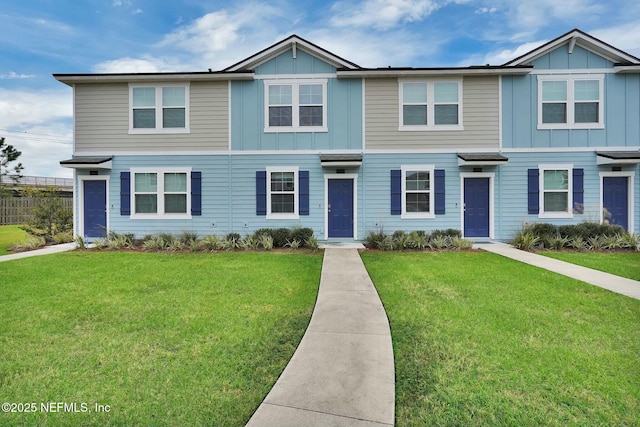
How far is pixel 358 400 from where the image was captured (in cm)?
266

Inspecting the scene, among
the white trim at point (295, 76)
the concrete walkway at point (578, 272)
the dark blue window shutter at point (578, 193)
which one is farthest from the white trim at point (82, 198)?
the dark blue window shutter at point (578, 193)

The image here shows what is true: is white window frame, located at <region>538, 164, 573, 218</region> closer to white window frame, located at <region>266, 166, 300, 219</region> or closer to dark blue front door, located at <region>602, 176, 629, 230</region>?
dark blue front door, located at <region>602, 176, 629, 230</region>

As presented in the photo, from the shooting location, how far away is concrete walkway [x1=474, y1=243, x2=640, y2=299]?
6.18 metres

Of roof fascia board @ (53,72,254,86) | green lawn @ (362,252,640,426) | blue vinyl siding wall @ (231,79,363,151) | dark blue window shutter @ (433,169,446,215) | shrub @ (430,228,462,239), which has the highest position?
roof fascia board @ (53,72,254,86)

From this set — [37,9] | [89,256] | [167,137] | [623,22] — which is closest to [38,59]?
[37,9]

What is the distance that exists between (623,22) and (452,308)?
15.3 m

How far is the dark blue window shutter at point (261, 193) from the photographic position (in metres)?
12.5

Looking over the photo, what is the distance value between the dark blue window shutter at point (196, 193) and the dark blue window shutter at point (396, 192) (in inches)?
296

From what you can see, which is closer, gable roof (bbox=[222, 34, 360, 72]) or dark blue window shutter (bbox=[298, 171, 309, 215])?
gable roof (bbox=[222, 34, 360, 72])

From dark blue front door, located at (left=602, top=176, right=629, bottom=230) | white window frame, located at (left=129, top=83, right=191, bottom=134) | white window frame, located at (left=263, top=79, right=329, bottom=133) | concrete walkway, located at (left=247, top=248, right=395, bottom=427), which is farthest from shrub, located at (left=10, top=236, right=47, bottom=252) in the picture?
dark blue front door, located at (left=602, top=176, right=629, bottom=230)

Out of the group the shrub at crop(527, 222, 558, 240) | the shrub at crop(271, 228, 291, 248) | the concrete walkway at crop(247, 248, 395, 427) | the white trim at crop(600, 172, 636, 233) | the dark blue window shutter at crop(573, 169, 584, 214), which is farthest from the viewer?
the dark blue window shutter at crop(573, 169, 584, 214)

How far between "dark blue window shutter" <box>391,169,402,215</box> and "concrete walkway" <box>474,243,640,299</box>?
3.27 m

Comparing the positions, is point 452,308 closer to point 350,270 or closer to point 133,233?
point 350,270

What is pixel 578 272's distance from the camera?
7.57m
